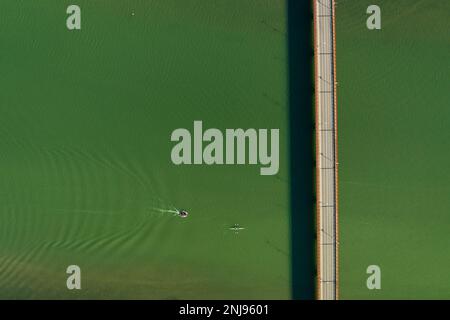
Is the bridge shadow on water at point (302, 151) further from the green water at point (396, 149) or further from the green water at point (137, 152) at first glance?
the green water at point (396, 149)

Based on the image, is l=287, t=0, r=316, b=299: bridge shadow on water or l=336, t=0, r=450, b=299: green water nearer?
l=336, t=0, r=450, b=299: green water

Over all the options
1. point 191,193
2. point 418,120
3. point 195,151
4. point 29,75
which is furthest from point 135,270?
point 418,120

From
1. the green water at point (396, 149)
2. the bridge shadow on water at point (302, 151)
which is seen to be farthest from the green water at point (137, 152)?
the green water at point (396, 149)

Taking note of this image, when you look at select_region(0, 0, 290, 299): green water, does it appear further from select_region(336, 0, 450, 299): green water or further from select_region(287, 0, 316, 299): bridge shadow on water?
select_region(336, 0, 450, 299): green water

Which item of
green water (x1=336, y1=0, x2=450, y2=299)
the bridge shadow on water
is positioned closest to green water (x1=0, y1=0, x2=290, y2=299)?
the bridge shadow on water

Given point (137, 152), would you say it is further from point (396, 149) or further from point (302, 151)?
point (396, 149)

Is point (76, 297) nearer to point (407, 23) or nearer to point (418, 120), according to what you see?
point (418, 120)
